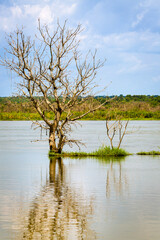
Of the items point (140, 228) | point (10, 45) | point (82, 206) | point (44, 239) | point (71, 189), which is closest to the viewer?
point (44, 239)

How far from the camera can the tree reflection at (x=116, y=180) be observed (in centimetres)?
1134

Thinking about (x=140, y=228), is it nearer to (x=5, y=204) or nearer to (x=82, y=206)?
(x=82, y=206)

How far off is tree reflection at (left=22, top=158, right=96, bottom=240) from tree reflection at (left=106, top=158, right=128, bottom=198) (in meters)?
1.02

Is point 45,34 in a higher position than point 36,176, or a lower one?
higher

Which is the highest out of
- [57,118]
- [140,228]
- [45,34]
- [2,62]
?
[45,34]

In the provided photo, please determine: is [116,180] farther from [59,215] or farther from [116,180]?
[59,215]

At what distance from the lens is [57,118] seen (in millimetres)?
19844

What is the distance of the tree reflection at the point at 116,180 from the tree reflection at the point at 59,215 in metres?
1.02

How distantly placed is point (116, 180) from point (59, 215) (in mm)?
5248

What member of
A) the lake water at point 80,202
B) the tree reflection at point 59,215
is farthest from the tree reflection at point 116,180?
the tree reflection at point 59,215

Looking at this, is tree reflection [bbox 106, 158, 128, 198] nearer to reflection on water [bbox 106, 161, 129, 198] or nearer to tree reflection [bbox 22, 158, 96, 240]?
reflection on water [bbox 106, 161, 129, 198]

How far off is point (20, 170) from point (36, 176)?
1.81 m

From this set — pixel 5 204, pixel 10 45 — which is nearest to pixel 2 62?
pixel 10 45

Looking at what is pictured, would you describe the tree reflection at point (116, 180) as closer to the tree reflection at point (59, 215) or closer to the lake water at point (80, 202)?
the lake water at point (80, 202)
